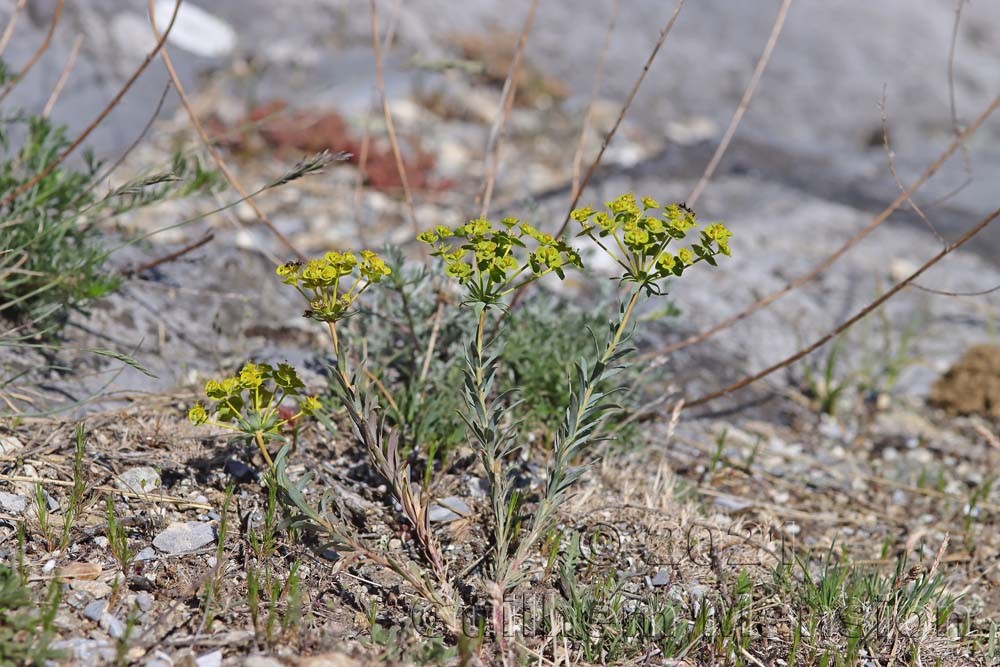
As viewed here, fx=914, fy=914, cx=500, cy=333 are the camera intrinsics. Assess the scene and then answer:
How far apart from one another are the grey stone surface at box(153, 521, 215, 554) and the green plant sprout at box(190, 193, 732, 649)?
26cm

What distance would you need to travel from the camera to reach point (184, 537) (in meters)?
2.51

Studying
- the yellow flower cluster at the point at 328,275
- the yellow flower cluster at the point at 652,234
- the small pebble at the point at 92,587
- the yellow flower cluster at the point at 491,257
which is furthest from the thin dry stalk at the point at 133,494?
the yellow flower cluster at the point at 652,234

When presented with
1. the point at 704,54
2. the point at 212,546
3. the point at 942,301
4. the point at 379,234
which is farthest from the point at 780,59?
the point at 212,546

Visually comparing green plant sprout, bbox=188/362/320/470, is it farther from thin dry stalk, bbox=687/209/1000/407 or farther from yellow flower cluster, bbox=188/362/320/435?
thin dry stalk, bbox=687/209/1000/407

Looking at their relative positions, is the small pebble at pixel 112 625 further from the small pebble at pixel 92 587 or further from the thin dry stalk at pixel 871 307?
the thin dry stalk at pixel 871 307

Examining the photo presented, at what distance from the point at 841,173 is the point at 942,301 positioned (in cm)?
178

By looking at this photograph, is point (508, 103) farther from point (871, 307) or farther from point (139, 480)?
point (139, 480)

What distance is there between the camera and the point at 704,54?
25.5ft

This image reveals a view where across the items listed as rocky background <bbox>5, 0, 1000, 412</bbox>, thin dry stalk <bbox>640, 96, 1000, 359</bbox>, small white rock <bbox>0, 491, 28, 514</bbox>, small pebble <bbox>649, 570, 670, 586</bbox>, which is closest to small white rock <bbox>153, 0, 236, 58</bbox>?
rocky background <bbox>5, 0, 1000, 412</bbox>

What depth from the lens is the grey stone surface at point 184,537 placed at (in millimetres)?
2463

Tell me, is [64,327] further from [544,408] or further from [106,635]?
[544,408]

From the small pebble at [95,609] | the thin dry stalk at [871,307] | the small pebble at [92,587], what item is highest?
the thin dry stalk at [871,307]

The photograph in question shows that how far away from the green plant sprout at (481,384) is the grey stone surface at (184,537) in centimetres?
26

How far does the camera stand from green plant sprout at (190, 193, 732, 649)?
2064 millimetres
